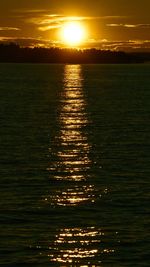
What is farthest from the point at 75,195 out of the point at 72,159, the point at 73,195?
the point at 72,159

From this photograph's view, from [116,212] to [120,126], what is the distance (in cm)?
4801

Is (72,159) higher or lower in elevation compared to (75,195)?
higher

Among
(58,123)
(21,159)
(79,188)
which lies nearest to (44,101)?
(58,123)

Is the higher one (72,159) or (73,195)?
(72,159)

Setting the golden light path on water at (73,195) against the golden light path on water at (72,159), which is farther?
the golden light path on water at (72,159)

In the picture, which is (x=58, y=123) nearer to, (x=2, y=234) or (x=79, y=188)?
(x=79, y=188)

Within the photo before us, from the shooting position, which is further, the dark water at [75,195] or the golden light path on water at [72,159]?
the golden light path on water at [72,159]

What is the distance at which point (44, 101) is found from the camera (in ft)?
479

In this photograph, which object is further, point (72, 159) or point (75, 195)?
point (72, 159)

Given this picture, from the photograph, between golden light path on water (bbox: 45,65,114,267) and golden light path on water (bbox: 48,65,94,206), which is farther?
golden light path on water (bbox: 48,65,94,206)

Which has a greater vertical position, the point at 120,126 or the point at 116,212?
the point at 120,126

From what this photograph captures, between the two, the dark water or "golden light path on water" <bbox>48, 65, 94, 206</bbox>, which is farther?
"golden light path on water" <bbox>48, 65, 94, 206</bbox>

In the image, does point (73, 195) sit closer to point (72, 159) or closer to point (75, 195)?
point (75, 195)

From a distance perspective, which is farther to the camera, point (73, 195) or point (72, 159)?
point (72, 159)
